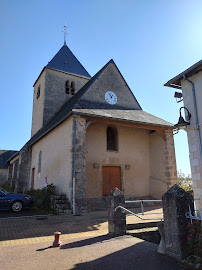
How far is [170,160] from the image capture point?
1264cm

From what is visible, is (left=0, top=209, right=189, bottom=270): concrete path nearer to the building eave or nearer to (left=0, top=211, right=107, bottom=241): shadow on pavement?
(left=0, top=211, right=107, bottom=241): shadow on pavement

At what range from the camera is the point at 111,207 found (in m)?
5.48

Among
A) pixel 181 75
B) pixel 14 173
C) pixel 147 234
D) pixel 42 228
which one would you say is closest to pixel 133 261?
pixel 147 234

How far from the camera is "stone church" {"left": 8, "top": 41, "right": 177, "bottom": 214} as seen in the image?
10195 mm

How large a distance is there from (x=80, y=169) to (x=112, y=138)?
4253 millimetres

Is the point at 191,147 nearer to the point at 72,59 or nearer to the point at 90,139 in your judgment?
the point at 90,139

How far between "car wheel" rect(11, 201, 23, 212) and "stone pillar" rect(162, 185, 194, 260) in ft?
26.3


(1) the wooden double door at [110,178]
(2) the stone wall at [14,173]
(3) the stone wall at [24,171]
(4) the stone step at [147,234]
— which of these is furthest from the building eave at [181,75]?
(2) the stone wall at [14,173]

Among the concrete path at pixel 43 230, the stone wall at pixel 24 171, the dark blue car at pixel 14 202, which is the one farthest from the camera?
the stone wall at pixel 24 171

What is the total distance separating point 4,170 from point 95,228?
24.6 metres

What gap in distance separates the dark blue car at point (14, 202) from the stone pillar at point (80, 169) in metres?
2.72

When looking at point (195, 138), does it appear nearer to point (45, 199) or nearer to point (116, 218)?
point (116, 218)

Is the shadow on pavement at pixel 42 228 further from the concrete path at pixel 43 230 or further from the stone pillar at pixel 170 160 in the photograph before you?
the stone pillar at pixel 170 160

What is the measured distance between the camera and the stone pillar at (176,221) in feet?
11.4
